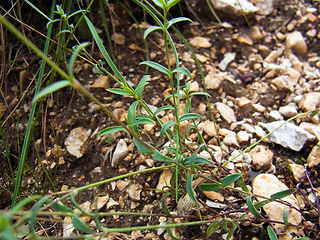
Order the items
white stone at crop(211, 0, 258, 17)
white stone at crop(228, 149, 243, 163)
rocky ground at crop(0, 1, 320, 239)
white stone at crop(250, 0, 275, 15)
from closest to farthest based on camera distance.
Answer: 1. rocky ground at crop(0, 1, 320, 239)
2. white stone at crop(228, 149, 243, 163)
3. white stone at crop(211, 0, 258, 17)
4. white stone at crop(250, 0, 275, 15)

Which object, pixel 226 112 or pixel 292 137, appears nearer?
pixel 292 137

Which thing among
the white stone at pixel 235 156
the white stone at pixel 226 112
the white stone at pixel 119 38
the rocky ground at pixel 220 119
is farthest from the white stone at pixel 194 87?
the white stone at pixel 119 38

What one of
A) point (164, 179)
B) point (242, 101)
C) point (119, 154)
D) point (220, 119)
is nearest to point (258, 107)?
point (242, 101)

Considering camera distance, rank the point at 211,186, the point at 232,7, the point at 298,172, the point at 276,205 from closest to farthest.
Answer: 1. the point at 211,186
2. the point at 276,205
3. the point at 298,172
4. the point at 232,7

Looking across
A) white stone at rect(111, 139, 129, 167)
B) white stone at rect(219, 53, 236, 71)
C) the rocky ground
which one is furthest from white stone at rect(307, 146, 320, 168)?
white stone at rect(111, 139, 129, 167)

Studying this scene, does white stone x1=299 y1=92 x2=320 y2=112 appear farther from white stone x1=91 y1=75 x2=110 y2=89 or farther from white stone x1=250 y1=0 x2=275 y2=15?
white stone x1=91 y1=75 x2=110 y2=89

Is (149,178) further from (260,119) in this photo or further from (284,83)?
(284,83)

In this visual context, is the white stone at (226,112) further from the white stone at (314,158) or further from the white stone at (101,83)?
the white stone at (101,83)

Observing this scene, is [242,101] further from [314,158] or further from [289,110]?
[314,158]
